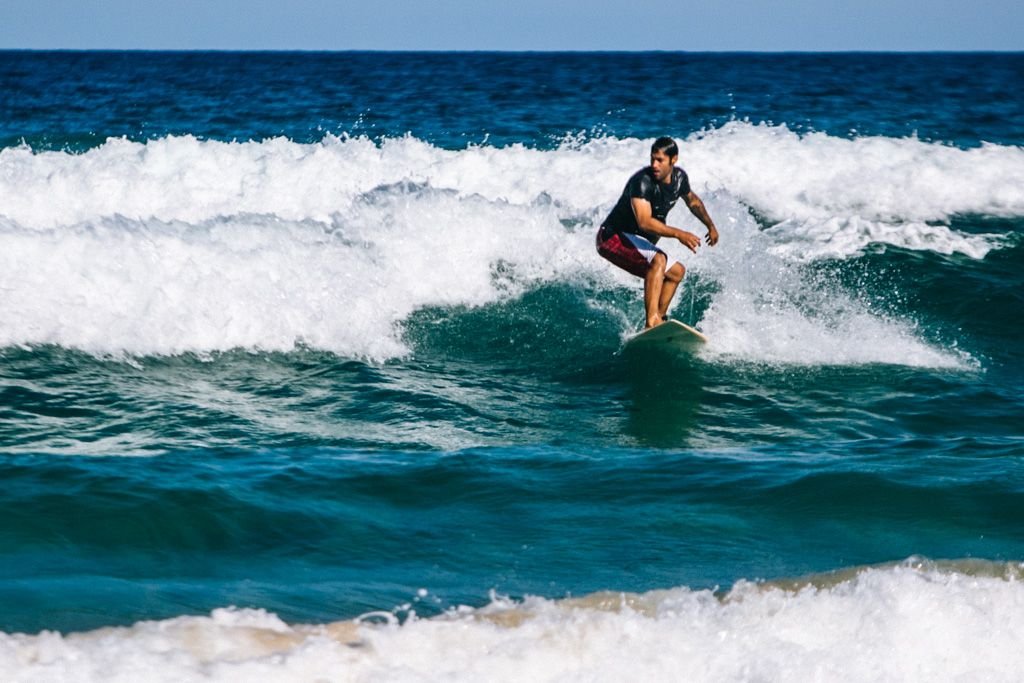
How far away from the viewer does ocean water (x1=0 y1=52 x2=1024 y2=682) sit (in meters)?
4.57

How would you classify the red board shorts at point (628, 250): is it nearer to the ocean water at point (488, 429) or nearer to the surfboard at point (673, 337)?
the surfboard at point (673, 337)

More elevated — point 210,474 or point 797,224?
point 797,224

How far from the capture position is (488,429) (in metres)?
7.69

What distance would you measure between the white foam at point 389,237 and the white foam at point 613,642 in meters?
4.88

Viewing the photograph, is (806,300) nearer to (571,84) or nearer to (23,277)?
(23,277)

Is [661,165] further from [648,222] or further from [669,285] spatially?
[669,285]

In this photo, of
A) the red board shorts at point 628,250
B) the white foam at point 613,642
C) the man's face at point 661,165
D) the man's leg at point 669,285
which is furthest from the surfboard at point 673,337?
the white foam at point 613,642

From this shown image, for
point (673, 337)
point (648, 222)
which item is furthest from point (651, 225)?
point (673, 337)

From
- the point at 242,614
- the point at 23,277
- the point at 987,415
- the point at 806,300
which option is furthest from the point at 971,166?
the point at 242,614

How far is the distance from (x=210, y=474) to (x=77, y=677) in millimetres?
2378

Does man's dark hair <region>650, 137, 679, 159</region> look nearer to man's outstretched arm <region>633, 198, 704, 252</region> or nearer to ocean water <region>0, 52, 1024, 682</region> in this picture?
man's outstretched arm <region>633, 198, 704, 252</region>

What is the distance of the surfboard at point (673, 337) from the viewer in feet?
30.7

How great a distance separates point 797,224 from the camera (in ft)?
49.3

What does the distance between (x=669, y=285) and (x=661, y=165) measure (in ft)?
3.44
